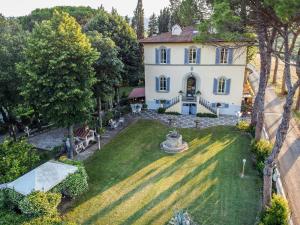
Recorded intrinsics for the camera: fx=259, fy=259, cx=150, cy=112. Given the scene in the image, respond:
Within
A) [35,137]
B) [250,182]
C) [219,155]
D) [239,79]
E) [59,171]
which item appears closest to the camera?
[59,171]

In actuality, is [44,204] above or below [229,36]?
below

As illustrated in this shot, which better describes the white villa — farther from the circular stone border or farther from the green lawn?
the circular stone border

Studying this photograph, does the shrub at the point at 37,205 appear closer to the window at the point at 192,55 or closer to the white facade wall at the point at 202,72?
the white facade wall at the point at 202,72

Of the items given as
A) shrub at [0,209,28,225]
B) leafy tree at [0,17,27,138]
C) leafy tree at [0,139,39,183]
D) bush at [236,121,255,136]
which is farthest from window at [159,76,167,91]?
shrub at [0,209,28,225]

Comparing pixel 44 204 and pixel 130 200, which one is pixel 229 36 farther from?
pixel 44 204

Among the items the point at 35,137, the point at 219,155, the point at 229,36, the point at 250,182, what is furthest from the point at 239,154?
the point at 35,137

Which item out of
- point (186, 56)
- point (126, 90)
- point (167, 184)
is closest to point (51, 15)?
point (126, 90)

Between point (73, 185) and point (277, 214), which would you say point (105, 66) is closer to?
point (73, 185)

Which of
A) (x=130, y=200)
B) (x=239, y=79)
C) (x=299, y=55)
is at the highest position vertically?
(x=299, y=55)
